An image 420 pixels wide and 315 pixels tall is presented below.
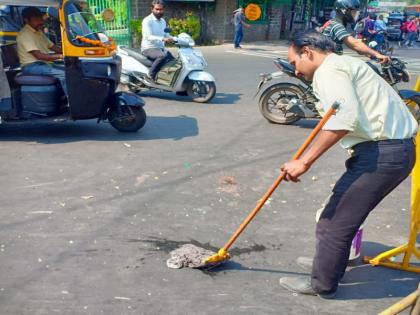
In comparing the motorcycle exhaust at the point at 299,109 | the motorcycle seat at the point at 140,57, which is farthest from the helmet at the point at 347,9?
the motorcycle seat at the point at 140,57

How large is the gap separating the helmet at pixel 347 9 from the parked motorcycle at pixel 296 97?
80 centimetres

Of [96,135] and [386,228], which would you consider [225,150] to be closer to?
[96,135]

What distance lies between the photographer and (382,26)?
22625 mm

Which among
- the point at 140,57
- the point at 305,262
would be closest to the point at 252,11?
the point at 140,57

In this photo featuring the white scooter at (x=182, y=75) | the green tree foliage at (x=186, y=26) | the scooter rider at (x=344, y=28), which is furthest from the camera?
the green tree foliage at (x=186, y=26)

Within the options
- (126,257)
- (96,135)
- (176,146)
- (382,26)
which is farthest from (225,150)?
(382,26)

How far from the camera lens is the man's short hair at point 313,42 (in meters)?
2.89

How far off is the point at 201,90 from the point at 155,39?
1.31 meters

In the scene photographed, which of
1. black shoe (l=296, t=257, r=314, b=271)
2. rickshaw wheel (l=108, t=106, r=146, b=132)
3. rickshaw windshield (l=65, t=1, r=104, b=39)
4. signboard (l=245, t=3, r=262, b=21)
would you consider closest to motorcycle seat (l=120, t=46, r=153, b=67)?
rickshaw windshield (l=65, t=1, r=104, b=39)

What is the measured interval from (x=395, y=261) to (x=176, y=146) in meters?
3.45

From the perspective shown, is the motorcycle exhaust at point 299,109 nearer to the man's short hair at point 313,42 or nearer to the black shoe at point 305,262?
the black shoe at point 305,262

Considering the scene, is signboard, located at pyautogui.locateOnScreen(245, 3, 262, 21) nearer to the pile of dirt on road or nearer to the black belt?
the pile of dirt on road

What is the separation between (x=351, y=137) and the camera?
2.95 meters

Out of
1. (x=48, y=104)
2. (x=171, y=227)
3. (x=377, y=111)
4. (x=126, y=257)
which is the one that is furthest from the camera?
(x=48, y=104)
